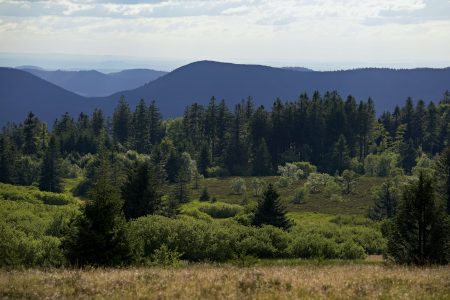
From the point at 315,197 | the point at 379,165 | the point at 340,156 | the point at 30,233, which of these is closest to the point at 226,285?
the point at 30,233

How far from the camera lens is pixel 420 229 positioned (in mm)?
20250

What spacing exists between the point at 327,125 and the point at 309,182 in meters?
31.2

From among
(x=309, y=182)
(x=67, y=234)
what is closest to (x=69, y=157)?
(x=309, y=182)

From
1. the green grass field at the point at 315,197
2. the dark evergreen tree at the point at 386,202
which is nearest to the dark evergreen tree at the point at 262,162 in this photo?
the green grass field at the point at 315,197

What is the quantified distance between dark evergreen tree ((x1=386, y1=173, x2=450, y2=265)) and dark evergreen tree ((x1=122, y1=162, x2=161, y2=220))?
25165 mm

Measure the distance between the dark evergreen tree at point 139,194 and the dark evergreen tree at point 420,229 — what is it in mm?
25165

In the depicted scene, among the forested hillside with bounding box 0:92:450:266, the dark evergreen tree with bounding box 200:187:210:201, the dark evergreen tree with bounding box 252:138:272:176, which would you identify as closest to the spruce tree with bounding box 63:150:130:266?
the forested hillside with bounding box 0:92:450:266

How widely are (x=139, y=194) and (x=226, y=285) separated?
106 ft

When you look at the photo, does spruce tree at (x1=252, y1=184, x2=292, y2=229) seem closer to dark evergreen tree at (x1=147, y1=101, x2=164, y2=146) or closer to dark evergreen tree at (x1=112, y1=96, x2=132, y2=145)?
dark evergreen tree at (x1=112, y1=96, x2=132, y2=145)

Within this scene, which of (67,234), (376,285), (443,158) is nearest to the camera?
(376,285)

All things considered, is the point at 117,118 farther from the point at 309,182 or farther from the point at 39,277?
the point at 39,277

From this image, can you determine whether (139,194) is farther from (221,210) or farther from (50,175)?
(50,175)

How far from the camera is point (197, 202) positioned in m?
85.5

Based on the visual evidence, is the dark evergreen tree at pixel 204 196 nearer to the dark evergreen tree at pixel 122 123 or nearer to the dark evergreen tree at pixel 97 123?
the dark evergreen tree at pixel 122 123
